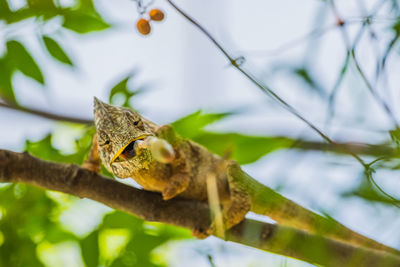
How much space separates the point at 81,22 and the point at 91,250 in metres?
1.07

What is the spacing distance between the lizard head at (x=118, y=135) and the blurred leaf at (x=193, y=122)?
55 centimetres

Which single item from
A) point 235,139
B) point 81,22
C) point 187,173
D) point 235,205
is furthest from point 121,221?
point 81,22

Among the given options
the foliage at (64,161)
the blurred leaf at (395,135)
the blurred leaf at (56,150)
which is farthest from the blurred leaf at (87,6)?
the blurred leaf at (395,135)

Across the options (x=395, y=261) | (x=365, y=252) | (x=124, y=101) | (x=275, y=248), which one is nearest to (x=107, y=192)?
(x=124, y=101)

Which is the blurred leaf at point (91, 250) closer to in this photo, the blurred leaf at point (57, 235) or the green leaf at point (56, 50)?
the blurred leaf at point (57, 235)

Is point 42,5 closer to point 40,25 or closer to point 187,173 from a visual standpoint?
point 40,25


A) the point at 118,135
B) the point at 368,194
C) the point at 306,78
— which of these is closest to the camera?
the point at 368,194

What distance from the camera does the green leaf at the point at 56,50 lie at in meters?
2.25

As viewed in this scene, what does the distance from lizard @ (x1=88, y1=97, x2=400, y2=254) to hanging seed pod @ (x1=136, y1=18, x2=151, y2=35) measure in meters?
0.30

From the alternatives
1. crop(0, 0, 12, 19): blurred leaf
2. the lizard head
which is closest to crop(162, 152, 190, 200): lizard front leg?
the lizard head

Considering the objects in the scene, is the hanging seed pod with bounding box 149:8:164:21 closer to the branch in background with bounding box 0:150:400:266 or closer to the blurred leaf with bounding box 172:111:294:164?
the blurred leaf with bounding box 172:111:294:164

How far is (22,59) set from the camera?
87.9 inches

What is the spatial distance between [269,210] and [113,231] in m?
0.80

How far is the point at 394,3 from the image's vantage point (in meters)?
1.35
